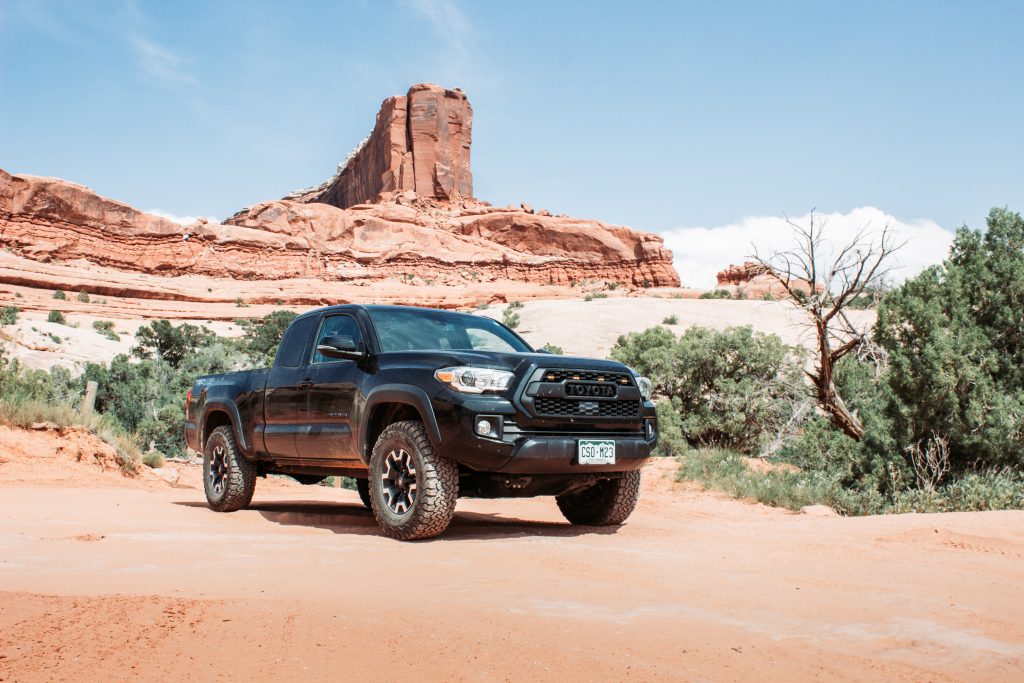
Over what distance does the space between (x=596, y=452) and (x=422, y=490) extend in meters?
1.44

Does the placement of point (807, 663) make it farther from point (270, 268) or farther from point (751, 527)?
point (270, 268)

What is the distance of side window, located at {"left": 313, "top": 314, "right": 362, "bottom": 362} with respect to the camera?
7836mm

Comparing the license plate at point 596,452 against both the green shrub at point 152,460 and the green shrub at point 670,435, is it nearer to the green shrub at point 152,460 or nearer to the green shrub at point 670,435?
the green shrub at point 670,435

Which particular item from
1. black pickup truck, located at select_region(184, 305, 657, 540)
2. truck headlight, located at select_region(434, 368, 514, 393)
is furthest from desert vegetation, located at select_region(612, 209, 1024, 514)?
truck headlight, located at select_region(434, 368, 514, 393)

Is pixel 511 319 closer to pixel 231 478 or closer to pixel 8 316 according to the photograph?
pixel 8 316

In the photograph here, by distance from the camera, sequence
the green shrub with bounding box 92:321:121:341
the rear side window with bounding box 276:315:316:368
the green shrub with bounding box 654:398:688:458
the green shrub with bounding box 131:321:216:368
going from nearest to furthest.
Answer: the rear side window with bounding box 276:315:316:368
the green shrub with bounding box 654:398:688:458
the green shrub with bounding box 131:321:216:368
the green shrub with bounding box 92:321:121:341

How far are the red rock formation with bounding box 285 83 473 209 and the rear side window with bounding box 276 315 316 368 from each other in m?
94.2

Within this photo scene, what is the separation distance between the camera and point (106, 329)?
4722 centimetres

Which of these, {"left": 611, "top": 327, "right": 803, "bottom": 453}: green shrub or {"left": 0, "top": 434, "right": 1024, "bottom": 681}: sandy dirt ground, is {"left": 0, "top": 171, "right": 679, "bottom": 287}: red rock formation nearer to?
{"left": 611, "top": 327, "right": 803, "bottom": 453}: green shrub

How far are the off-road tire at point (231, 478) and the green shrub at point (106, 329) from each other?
38067 mm

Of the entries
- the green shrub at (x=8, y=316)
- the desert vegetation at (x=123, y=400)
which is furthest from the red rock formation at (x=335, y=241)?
the desert vegetation at (x=123, y=400)

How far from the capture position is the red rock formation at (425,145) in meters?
104

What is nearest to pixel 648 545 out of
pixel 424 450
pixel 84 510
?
pixel 424 450

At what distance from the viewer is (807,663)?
3395 mm
